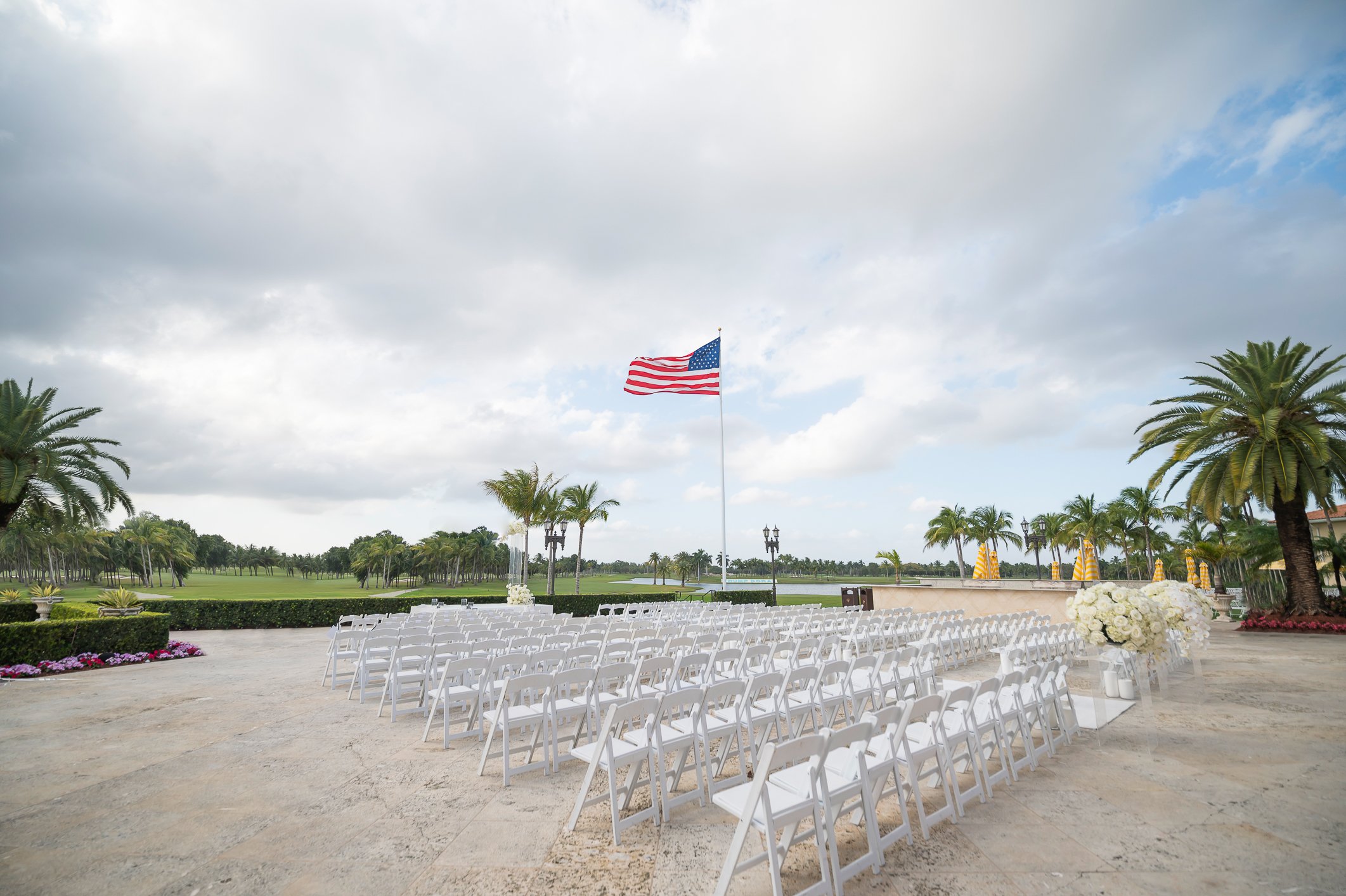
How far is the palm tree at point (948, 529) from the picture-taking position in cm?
4275

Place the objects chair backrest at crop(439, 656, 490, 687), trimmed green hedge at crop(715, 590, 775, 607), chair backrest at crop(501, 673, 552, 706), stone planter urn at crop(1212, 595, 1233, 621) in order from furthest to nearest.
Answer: trimmed green hedge at crop(715, 590, 775, 607) → stone planter urn at crop(1212, 595, 1233, 621) → chair backrest at crop(439, 656, 490, 687) → chair backrest at crop(501, 673, 552, 706)

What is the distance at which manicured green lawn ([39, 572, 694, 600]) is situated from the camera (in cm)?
4134

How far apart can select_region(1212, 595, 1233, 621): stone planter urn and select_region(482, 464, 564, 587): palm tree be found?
2737 centimetres

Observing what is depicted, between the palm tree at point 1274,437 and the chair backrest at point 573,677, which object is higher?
the palm tree at point 1274,437

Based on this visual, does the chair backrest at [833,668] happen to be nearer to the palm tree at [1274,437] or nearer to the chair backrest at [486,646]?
the chair backrest at [486,646]

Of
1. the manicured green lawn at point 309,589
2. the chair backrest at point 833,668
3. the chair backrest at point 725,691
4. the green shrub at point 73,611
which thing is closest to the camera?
the chair backrest at point 725,691

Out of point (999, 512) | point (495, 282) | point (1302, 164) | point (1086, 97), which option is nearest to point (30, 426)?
point (495, 282)

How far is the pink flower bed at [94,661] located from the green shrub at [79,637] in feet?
0.49

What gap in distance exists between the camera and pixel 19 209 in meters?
15.0

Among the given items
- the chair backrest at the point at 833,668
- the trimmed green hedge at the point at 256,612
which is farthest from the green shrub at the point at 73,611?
the chair backrest at the point at 833,668

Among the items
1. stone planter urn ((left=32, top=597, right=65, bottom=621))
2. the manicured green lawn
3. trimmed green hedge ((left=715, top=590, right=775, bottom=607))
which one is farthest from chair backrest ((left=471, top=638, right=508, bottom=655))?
the manicured green lawn

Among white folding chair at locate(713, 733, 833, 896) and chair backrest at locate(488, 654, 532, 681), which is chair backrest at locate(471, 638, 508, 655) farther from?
white folding chair at locate(713, 733, 833, 896)

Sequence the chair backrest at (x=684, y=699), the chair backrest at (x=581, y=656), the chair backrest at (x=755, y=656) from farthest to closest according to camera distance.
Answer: the chair backrest at (x=581, y=656), the chair backrest at (x=755, y=656), the chair backrest at (x=684, y=699)

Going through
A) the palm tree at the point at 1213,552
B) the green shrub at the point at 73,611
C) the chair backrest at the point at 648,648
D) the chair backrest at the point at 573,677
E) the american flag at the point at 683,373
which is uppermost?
the american flag at the point at 683,373
